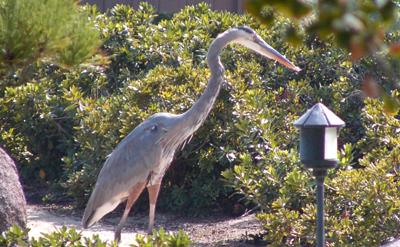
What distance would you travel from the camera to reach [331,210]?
13.5 feet

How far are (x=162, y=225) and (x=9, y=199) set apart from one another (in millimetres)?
1931

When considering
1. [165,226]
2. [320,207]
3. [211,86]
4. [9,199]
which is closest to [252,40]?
[211,86]

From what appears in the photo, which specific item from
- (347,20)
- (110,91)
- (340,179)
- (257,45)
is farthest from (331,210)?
(110,91)

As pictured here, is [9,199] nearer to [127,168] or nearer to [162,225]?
[127,168]

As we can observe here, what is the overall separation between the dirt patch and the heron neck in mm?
1202

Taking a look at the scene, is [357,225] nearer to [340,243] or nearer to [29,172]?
[340,243]

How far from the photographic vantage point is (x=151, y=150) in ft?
14.9

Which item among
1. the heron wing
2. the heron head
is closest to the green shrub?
the heron wing

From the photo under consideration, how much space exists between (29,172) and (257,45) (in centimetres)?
397

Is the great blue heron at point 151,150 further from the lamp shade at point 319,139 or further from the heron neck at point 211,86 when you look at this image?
the lamp shade at point 319,139

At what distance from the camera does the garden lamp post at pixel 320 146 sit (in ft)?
10.3

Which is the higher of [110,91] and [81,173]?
[110,91]

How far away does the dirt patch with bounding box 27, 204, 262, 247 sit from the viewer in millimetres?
4836

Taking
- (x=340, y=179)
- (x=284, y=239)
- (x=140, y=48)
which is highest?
(x=140, y=48)
